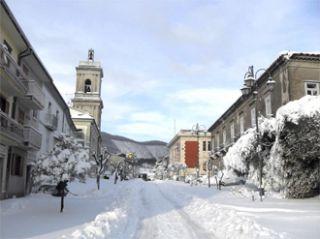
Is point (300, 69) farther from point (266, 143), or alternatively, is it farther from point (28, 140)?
point (28, 140)

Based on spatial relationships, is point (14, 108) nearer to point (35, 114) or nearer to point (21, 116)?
point (21, 116)

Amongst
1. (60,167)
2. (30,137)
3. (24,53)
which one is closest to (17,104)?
(30,137)

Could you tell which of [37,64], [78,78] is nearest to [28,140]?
[37,64]

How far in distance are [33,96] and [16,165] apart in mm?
4146

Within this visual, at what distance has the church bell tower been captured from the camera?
76750 millimetres

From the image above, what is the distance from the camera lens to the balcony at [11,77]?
1673 cm

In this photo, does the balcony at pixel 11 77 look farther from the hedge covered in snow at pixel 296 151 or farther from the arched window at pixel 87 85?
the arched window at pixel 87 85

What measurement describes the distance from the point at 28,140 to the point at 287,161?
521 inches

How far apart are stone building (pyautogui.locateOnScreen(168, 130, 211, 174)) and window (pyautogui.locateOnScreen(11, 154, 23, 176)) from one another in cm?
4680

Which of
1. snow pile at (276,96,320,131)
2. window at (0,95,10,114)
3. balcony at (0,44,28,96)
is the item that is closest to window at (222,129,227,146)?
snow pile at (276,96,320,131)

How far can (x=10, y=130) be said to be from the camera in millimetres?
18812

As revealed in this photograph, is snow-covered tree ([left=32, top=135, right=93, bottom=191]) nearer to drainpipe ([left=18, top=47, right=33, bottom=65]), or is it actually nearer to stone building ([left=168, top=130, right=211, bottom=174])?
drainpipe ([left=18, top=47, right=33, bottom=65])

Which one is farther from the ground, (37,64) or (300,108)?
(37,64)

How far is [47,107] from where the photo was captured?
3016 cm
